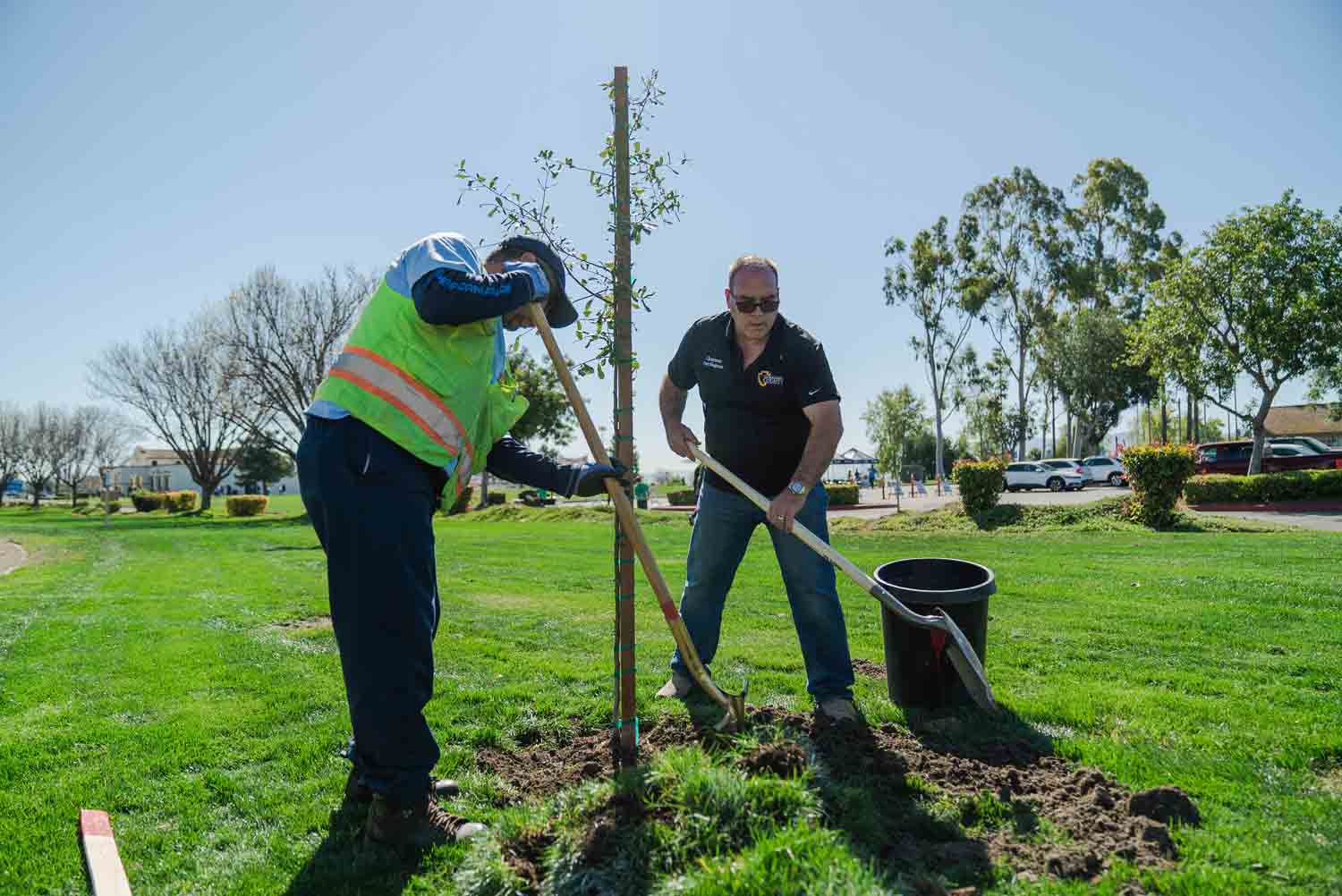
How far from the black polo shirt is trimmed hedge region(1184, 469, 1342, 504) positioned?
62.1 ft

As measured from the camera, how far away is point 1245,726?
338 cm

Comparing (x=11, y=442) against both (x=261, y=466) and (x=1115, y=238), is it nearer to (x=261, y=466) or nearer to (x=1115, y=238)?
(x=261, y=466)

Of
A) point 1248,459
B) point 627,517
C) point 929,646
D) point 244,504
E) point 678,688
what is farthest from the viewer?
point 244,504

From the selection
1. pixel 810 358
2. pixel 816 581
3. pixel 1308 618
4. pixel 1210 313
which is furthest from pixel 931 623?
pixel 1210 313

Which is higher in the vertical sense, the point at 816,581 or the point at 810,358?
the point at 810,358

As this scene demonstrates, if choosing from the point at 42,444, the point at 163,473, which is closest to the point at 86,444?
the point at 42,444

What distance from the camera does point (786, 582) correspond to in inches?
147

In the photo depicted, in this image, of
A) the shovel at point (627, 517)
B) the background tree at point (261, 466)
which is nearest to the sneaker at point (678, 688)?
the shovel at point (627, 517)

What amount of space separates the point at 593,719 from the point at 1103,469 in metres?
33.7

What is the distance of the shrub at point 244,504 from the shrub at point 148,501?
10396 millimetres

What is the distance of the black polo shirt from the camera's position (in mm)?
3719

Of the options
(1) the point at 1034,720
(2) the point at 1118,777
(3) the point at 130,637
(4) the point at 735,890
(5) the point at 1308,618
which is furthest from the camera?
(3) the point at 130,637

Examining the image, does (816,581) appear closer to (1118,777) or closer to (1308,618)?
(1118,777)

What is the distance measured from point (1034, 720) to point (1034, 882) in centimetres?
158
